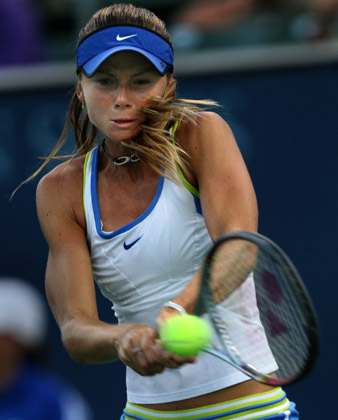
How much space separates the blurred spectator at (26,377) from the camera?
10.0 feet

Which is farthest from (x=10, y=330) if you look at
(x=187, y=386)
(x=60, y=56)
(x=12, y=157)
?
(x=60, y=56)

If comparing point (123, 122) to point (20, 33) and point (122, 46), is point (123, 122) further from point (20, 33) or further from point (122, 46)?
point (20, 33)

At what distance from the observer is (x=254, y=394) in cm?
295

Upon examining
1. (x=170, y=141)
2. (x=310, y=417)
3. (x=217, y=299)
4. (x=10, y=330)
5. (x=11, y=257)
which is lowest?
(x=310, y=417)

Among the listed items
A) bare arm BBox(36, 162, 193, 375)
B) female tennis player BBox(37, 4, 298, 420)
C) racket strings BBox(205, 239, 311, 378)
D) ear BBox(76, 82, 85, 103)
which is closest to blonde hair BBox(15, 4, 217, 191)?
female tennis player BBox(37, 4, 298, 420)

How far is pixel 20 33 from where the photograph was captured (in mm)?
5012

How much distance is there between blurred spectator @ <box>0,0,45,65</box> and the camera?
4977 mm

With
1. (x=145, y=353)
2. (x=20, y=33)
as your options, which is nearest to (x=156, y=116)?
(x=145, y=353)

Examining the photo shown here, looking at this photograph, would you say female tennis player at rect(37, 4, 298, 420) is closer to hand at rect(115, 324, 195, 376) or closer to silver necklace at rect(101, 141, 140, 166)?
silver necklace at rect(101, 141, 140, 166)

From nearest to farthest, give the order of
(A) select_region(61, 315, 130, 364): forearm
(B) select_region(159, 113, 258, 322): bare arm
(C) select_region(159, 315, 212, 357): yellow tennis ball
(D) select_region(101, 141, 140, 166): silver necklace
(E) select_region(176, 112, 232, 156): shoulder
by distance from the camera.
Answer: (C) select_region(159, 315, 212, 357): yellow tennis ball → (A) select_region(61, 315, 130, 364): forearm → (B) select_region(159, 113, 258, 322): bare arm → (E) select_region(176, 112, 232, 156): shoulder → (D) select_region(101, 141, 140, 166): silver necklace

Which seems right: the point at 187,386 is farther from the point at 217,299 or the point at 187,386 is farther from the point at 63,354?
the point at 63,354

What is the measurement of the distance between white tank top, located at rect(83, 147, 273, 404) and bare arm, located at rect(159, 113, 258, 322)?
9 cm

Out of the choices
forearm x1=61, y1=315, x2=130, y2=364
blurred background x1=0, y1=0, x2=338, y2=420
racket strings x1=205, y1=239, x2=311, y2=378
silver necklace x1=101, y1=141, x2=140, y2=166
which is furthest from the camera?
blurred background x1=0, y1=0, x2=338, y2=420

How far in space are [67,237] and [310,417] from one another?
2.33m
